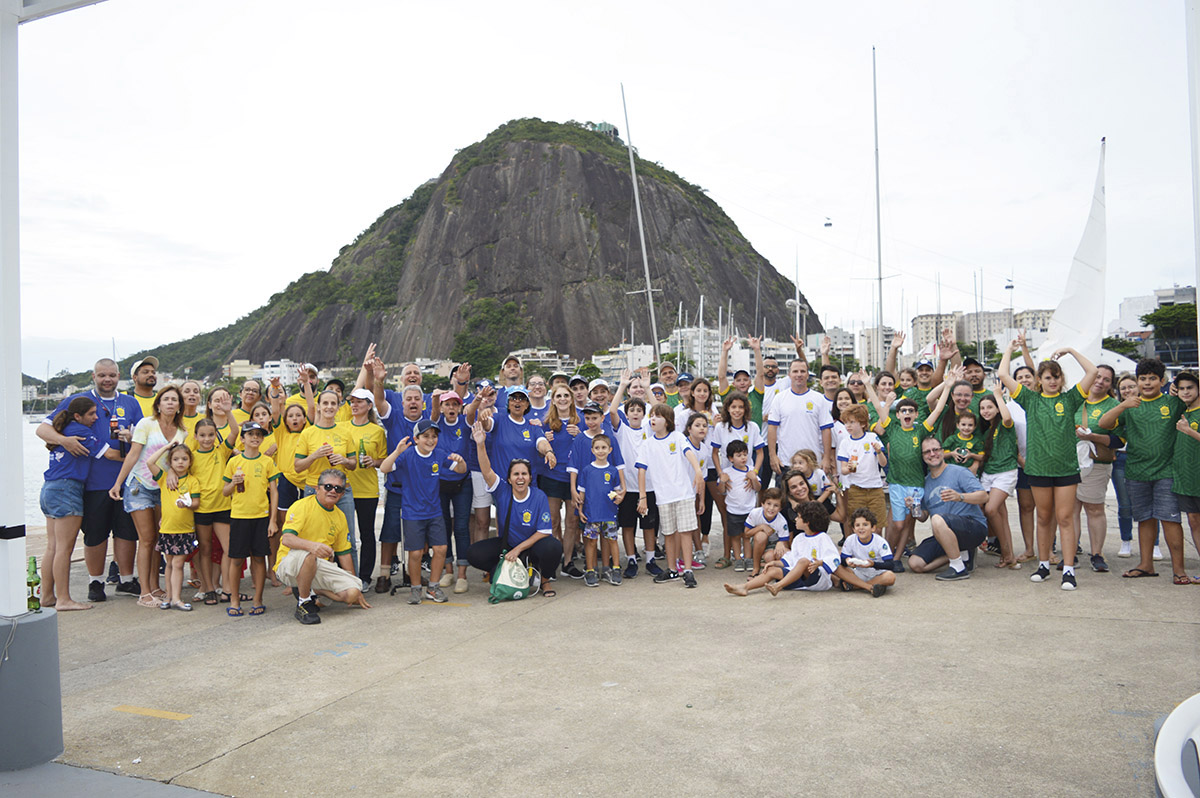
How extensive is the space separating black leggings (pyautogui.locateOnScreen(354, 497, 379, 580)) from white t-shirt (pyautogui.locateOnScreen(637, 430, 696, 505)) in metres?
2.61

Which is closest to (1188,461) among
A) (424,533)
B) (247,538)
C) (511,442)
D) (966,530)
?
(966,530)

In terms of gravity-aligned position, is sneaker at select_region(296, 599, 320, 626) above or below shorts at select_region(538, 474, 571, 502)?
below

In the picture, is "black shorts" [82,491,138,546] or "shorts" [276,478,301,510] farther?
"shorts" [276,478,301,510]

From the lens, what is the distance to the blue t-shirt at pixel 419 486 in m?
7.06

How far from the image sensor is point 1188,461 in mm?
6594

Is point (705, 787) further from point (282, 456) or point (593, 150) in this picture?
point (593, 150)

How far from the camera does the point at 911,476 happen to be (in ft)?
24.8

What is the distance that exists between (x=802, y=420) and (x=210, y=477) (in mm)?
5753

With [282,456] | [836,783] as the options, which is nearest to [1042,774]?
[836,783]

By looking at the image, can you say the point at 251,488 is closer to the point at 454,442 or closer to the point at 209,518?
the point at 209,518

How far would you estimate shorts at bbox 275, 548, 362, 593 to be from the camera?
6.44 meters

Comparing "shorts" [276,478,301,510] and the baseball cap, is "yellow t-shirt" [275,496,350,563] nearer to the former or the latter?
"shorts" [276,478,301,510]

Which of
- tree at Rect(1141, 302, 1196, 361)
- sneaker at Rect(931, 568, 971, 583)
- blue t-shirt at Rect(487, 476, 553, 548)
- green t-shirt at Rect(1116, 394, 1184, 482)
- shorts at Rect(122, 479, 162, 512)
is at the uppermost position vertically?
tree at Rect(1141, 302, 1196, 361)

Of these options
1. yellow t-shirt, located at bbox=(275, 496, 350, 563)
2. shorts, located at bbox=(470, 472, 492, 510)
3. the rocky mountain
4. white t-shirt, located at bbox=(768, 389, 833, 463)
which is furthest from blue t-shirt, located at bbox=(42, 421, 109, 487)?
the rocky mountain
